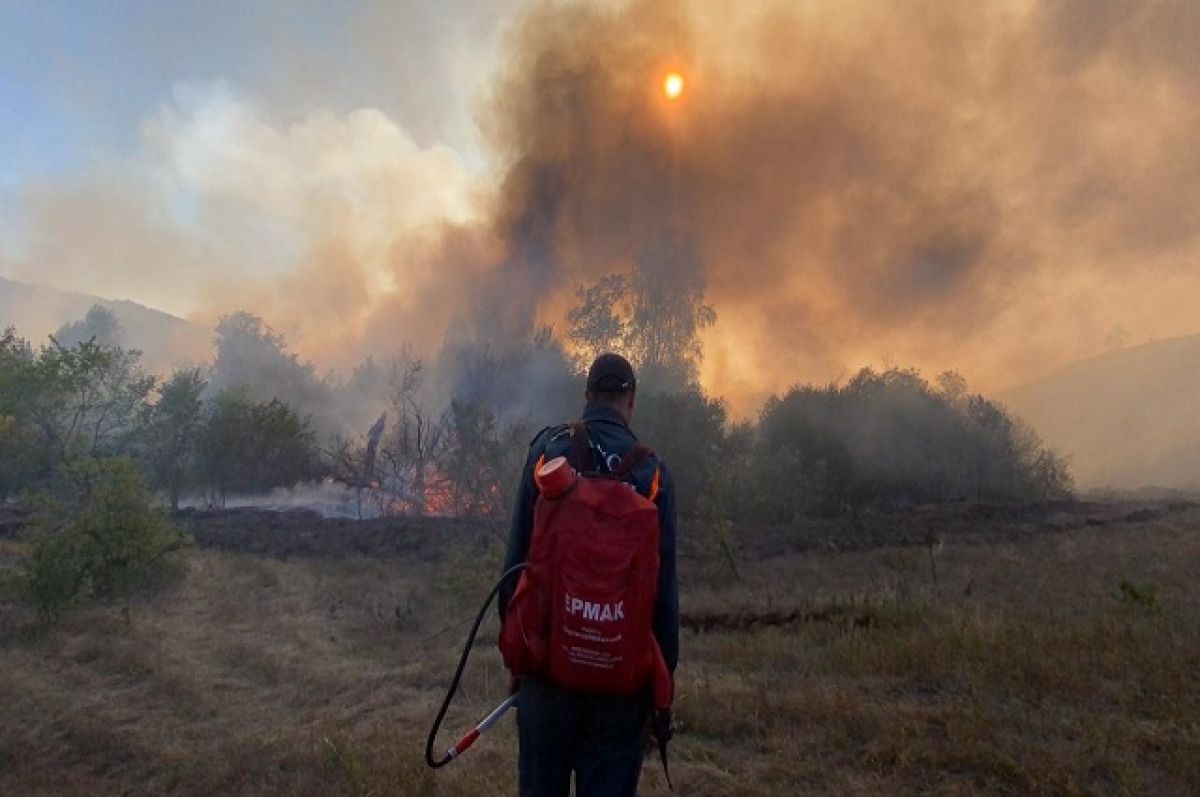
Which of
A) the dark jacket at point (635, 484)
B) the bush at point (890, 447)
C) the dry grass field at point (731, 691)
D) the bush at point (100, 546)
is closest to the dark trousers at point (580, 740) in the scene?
the dark jacket at point (635, 484)

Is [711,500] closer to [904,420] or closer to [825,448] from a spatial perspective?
[825,448]

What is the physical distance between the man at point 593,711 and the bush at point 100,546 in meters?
11.1

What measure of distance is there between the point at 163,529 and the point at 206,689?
5.23m

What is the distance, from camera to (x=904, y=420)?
98.0 ft

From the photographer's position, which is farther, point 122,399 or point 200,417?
point 200,417

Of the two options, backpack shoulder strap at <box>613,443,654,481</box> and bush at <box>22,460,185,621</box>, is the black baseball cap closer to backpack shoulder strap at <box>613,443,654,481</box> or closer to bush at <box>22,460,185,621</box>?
backpack shoulder strap at <box>613,443,654,481</box>

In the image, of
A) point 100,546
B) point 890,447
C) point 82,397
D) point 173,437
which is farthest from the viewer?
point 173,437

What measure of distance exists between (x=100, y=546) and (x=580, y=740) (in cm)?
1184

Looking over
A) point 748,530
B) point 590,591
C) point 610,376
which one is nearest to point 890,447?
point 748,530

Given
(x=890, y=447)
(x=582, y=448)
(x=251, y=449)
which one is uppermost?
(x=890, y=447)

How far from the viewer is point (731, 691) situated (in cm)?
711

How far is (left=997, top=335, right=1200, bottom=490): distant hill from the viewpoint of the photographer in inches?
2608

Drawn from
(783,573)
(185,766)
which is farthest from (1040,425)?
(185,766)

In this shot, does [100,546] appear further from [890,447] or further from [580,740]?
[890,447]
